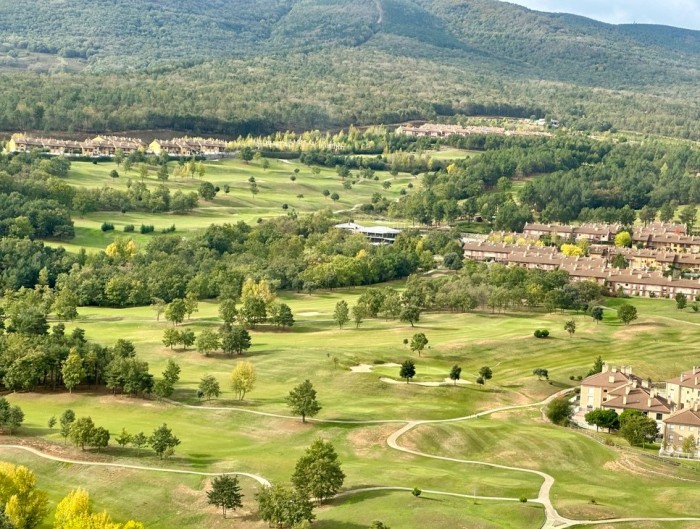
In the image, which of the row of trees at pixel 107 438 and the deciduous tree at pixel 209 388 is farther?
the deciduous tree at pixel 209 388

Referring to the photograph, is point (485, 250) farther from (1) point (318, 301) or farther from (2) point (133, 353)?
(2) point (133, 353)

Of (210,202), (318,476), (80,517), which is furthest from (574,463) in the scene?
(210,202)

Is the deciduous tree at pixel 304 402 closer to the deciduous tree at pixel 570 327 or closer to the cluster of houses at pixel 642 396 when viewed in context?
the cluster of houses at pixel 642 396

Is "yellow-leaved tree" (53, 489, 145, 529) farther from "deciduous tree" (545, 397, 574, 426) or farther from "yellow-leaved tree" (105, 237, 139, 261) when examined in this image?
"yellow-leaved tree" (105, 237, 139, 261)

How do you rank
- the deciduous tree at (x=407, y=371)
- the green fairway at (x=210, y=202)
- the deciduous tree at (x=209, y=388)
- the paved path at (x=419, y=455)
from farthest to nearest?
the green fairway at (x=210, y=202)
the deciduous tree at (x=407, y=371)
the deciduous tree at (x=209, y=388)
the paved path at (x=419, y=455)

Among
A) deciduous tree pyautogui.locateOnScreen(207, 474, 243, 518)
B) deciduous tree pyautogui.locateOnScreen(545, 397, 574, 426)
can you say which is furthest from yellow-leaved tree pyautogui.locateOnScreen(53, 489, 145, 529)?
deciduous tree pyautogui.locateOnScreen(545, 397, 574, 426)

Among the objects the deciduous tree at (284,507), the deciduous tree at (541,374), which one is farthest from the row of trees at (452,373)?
the deciduous tree at (284,507)

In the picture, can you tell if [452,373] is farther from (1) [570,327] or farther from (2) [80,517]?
(2) [80,517]

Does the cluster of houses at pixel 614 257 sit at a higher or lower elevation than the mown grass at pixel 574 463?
higher
